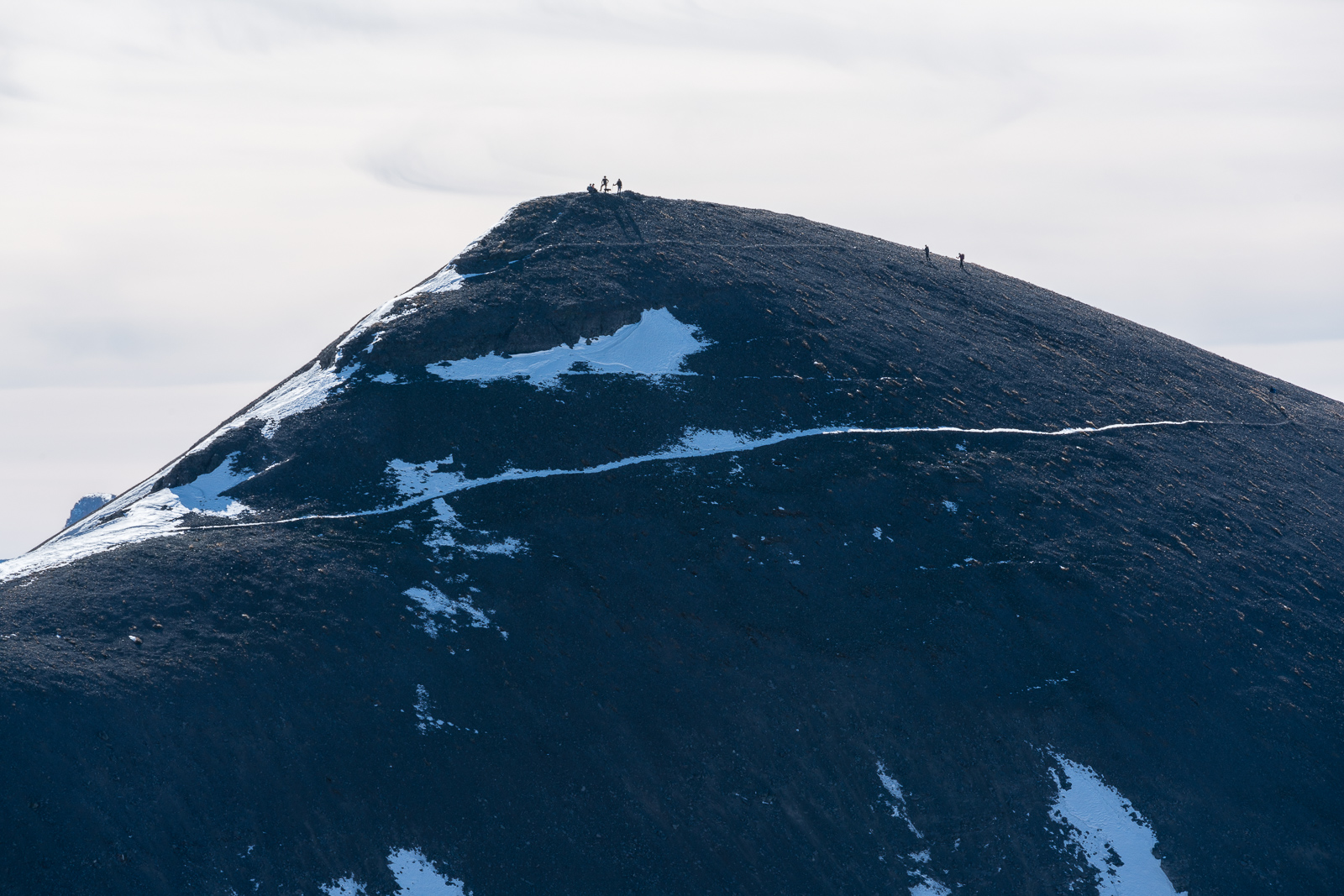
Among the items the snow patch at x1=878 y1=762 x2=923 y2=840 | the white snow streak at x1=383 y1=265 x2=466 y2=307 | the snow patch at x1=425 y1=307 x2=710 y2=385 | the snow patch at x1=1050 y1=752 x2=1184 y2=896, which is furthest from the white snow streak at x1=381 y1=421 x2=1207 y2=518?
the snow patch at x1=1050 y1=752 x2=1184 y2=896

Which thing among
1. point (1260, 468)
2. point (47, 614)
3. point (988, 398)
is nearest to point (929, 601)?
point (988, 398)

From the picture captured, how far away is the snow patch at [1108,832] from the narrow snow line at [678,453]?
20.5m

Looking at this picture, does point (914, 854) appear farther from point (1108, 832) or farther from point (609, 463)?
point (609, 463)

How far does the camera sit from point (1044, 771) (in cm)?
4569

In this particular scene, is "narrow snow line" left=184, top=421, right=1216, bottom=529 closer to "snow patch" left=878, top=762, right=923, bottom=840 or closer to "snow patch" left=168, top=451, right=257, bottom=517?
"snow patch" left=168, top=451, right=257, bottom=517

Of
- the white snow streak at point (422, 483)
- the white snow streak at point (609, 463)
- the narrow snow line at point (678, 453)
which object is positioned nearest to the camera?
the white snow streak at point (422, 483)

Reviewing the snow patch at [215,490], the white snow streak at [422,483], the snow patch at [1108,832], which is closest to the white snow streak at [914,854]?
the snow patch at [1108,832]

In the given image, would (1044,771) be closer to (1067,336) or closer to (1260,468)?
(1260,468)

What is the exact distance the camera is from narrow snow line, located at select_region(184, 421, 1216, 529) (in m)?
51.7

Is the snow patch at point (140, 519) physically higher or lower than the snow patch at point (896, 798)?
→ higher

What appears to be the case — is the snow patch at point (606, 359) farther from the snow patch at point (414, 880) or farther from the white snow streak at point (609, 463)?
the snow patch at point (414, 880)

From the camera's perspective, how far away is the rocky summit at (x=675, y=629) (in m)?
39.8

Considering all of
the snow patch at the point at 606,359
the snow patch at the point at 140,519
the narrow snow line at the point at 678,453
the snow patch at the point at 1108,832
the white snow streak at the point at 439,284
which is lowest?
the snow patch at the point at 1108,832

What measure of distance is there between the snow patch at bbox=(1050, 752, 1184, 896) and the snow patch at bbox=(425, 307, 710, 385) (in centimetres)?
2945
